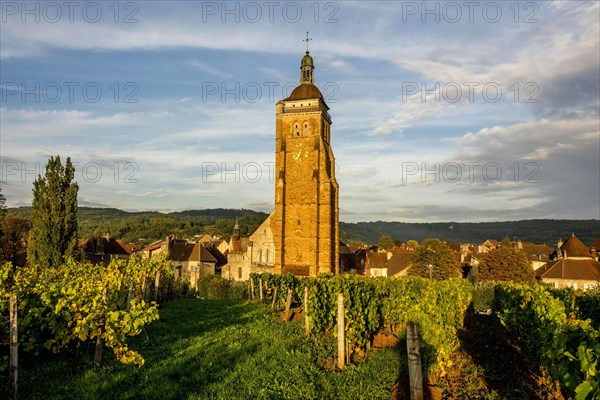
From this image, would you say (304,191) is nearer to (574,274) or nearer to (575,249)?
(574,274)

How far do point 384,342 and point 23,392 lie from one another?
12.2 meters

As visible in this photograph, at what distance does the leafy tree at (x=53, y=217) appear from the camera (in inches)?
1113

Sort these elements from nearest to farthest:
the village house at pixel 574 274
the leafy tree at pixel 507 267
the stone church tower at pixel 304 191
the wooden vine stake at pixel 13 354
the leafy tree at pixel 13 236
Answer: the wooden vine stake at pixel 13 354, the stone church tower at pixel 304 191, the village house at pixel 574 274, the leafy tree at pixel 13 236, the leafy tree at pixel 507 267

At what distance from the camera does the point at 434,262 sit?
161 feet

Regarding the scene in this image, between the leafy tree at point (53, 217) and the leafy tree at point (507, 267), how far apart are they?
4420cm

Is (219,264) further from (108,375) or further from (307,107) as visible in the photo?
(108,375)

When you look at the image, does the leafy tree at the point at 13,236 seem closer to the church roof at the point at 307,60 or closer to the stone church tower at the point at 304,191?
the stone church tower at the point at 304,191

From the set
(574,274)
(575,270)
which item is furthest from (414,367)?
(575,270)

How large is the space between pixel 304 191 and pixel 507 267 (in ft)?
85.9

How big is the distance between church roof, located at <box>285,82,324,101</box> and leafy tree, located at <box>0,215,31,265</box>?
35193 millimetres

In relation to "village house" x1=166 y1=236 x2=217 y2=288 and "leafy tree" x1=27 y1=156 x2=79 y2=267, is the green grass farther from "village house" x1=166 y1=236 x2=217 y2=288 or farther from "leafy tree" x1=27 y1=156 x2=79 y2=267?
"village house" x1=166 y1=236 x2=217 y2=288

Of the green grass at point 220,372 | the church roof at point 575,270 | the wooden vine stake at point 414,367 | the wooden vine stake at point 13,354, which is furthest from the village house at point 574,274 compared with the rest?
the wooden vine stake at point 13,354

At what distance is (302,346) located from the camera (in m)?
13.6

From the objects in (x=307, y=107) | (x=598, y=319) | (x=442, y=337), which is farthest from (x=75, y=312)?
(x=307, y=107)
